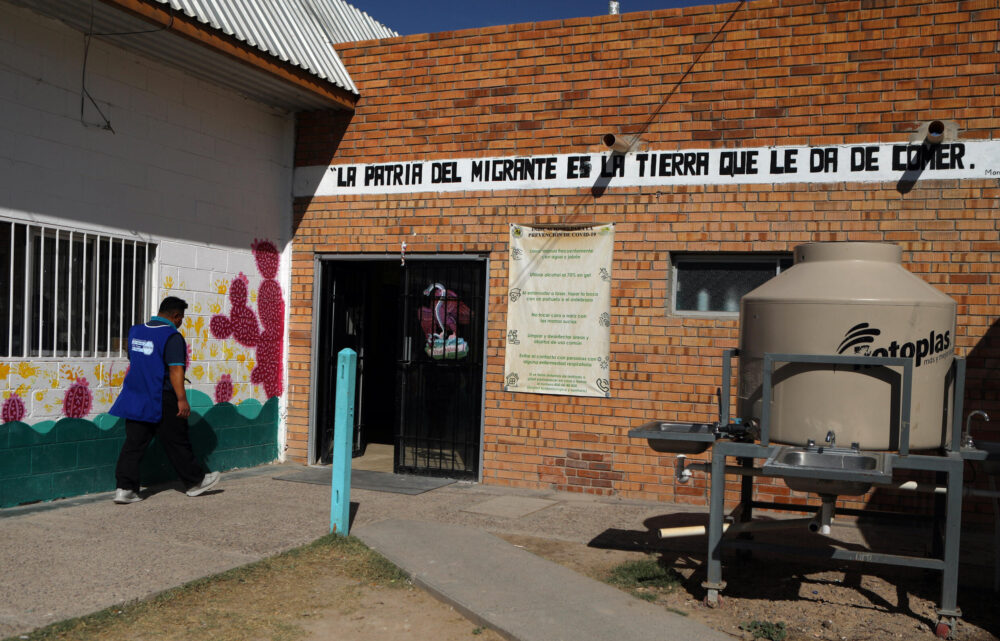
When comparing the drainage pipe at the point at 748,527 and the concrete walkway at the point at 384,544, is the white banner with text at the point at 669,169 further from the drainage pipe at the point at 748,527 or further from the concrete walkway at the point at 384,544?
the drainage pipe at the point at 748,527

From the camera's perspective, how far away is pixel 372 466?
9.96 metres

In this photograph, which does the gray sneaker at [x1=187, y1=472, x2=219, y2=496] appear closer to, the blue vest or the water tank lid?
the blue vest

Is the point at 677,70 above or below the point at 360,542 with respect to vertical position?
above

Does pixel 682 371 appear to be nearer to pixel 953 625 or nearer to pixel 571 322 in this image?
pixel 571 322

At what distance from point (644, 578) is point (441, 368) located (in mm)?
3990

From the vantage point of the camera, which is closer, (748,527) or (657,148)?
(748,527)

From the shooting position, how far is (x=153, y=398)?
7.42m

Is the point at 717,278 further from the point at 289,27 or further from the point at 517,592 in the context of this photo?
the point at 289,27

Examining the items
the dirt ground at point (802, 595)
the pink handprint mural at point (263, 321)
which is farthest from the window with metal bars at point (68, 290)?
the dirt ground at point (802, 595)

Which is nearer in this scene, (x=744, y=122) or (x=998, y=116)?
(x=998, y=116)

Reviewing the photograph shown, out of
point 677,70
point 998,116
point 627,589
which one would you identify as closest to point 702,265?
point 677,70

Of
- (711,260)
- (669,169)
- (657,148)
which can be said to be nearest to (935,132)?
(711,260)

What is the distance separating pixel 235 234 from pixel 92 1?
2.95 meters

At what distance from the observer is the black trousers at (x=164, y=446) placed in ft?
24.2
